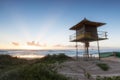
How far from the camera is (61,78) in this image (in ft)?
40.4

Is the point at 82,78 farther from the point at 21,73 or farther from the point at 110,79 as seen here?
the point at 21,73

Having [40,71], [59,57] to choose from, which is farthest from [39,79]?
[59,57]

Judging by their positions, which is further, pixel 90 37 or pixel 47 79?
pixel 90 37

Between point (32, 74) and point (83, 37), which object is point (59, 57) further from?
point (32, 74)

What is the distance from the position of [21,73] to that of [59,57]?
52.2 ft

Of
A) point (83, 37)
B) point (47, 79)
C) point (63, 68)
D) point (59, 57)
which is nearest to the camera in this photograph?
point (47, 79)

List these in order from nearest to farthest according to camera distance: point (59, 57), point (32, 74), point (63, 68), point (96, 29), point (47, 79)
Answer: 1. point (47, 79)
2. point (32, 74)
3. point (63, 68)
4. point (96, 29)
5. point (59, 57)

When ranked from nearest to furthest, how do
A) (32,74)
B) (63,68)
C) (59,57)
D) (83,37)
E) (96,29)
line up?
1. (32,74)
2. (63,68)
3. (83,37)
4. (96,29)
5. (59,57)

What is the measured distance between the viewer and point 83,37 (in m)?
24.5

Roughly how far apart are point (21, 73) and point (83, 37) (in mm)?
14004

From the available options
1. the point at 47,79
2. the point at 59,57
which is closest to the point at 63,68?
the point at 47,79

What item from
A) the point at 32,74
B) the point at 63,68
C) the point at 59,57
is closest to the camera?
the point at 32,74

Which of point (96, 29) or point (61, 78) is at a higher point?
point (96, 29)

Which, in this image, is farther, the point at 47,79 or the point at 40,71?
the point at 40,71
